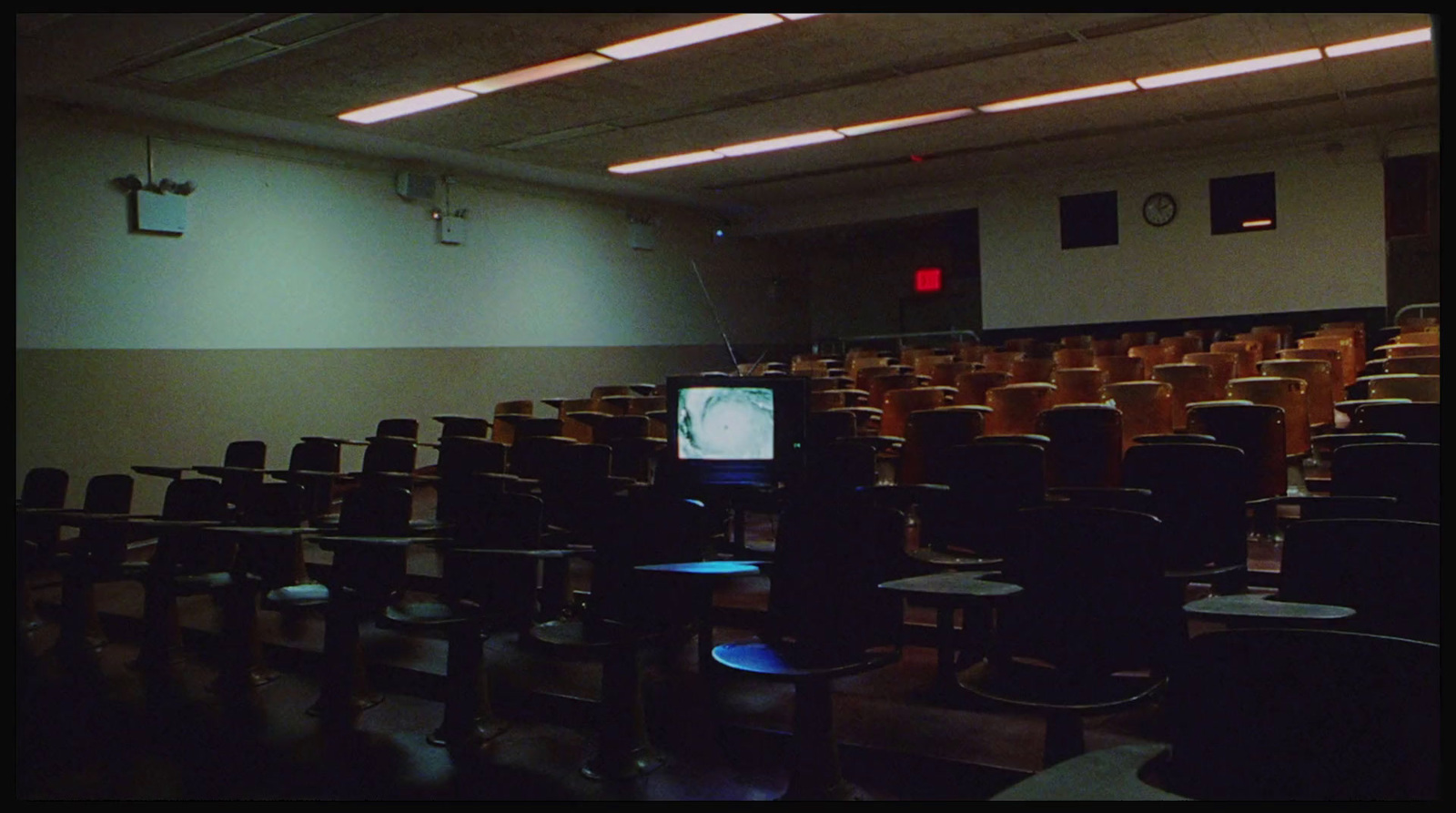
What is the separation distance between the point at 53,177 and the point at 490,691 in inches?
231

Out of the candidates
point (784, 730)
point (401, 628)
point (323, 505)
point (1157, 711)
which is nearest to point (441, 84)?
point (323, 505)

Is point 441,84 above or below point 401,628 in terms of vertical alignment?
Answer: above

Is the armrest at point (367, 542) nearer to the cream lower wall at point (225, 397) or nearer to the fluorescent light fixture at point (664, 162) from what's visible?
the cream lower wall at point (225, 397)

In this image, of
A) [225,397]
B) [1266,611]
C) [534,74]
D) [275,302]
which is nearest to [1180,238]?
[534,74]

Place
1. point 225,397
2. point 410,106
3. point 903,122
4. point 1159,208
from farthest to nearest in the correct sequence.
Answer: point 1159,208 → point 903,122 → point 225,397 → point 410,106

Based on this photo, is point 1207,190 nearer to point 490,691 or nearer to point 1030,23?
point 1030,23

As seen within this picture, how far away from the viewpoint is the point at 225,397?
29.7 ft

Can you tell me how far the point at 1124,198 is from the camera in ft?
42.7

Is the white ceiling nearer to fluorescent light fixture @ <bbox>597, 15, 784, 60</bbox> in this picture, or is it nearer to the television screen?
fluorescent light fixture @ <bbox>597, 15, 784, 60</bbox>

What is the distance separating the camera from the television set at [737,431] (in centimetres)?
462

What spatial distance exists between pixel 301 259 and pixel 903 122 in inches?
211

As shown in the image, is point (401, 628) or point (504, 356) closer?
point (401, 628)

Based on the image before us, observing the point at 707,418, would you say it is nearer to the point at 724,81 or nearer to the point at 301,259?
the point at 724,81

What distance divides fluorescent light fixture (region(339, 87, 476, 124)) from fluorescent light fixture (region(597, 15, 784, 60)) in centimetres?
150
